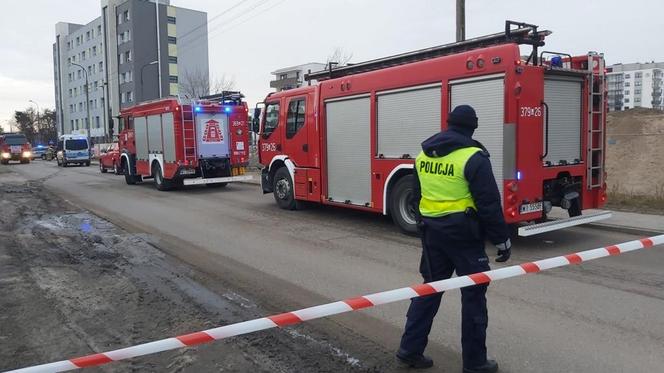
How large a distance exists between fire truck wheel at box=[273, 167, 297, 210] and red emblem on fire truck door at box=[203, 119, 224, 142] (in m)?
5.35

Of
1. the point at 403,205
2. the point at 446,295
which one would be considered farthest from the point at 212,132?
the point at 446,295

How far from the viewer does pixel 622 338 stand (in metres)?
4.46

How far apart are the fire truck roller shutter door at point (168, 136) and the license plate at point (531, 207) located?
12062 mm

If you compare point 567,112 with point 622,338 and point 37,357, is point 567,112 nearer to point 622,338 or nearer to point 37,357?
point 622,338

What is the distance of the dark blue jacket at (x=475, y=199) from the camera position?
3.57m

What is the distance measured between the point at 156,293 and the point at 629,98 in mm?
105915

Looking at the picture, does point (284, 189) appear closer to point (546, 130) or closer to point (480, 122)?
point (480, 122)

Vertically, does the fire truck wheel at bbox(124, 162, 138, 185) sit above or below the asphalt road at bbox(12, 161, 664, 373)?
above

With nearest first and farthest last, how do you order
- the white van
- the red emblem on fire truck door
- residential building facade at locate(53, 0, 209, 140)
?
the red emblem on fire truck door
the white van
residential building facade at locate(53, 0, 209, 140)

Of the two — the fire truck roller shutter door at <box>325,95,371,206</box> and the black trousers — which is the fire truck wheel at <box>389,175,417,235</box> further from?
the black trousers

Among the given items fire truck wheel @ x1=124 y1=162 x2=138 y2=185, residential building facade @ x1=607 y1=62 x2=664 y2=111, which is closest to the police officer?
fire truck wheel @ x1=124 y1=162 x2=138 y2=185

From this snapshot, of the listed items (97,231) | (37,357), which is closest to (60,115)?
(97,231)

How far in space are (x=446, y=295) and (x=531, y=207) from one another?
107 inches

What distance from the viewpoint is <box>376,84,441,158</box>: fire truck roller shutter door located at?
335 inches
